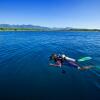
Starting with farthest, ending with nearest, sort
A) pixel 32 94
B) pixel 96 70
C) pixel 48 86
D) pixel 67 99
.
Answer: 1. pixel 96 70
2. pixel 48 86
3. pixel 32 94
4. pixel 67 99

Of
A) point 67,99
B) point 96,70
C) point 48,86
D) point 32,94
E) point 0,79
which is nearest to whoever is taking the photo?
point 67,99

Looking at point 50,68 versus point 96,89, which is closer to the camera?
point 96,89

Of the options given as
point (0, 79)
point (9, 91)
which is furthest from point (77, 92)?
point (0, 79)

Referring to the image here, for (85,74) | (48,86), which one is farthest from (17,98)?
(85,74)

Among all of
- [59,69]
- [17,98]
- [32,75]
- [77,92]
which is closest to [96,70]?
[59,69]

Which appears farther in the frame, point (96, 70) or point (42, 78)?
point (96, 70)

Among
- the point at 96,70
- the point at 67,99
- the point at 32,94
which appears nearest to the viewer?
the point at 67,99

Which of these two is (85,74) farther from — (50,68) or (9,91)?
(9,91)

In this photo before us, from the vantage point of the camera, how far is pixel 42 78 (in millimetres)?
16938

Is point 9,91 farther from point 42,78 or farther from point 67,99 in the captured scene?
point 67,99

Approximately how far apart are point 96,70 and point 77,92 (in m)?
6.37

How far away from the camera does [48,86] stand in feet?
49.2

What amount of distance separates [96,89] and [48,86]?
4401 mm

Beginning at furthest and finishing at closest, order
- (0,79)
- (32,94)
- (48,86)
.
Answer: (0,79) → (48,86) → (32,94)
